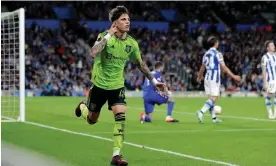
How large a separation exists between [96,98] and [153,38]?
37.2m

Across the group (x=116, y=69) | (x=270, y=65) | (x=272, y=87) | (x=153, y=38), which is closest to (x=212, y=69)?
(x=270, y=65)

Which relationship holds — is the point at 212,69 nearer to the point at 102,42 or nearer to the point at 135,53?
the point at 135,53

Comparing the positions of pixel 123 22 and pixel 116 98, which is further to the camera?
pixel 116 98

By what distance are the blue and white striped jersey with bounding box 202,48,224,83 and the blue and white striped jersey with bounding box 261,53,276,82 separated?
2447mm

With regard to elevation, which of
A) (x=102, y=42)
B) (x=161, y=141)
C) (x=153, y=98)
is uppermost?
(x=102, y=42)

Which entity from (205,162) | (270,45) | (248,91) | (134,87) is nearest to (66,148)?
(205,162)

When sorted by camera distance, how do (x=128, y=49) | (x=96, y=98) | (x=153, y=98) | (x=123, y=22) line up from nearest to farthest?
(x=123, y=22), (x=128, y=49), (x=96, y=98), (x=153, y=98)

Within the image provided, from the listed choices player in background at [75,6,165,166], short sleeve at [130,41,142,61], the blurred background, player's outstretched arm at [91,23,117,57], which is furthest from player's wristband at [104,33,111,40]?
the blurred background

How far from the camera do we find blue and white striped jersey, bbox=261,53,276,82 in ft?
61.5

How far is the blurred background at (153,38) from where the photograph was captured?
39938 millimetres

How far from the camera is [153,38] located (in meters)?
46.2

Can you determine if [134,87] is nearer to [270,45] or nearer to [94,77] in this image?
[270,45]

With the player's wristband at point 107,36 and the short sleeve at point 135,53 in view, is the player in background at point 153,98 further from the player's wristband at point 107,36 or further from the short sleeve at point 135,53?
the player's wristband at point 107,36

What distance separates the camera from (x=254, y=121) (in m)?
17.5
